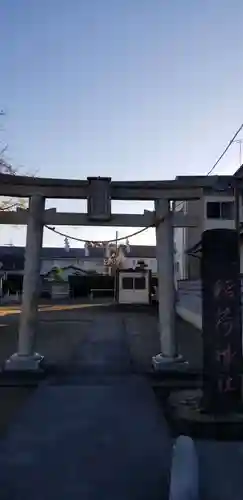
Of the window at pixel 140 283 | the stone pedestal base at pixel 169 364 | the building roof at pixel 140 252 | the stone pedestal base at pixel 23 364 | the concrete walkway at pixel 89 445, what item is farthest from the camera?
the building roof at pixel 140 252

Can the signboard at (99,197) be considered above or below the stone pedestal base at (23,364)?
above

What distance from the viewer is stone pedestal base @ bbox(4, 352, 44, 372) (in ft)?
29.2

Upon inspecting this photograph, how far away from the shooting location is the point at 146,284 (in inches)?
1329

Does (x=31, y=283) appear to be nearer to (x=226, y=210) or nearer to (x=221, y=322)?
(x=221, y=322)

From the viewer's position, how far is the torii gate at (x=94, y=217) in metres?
9.19

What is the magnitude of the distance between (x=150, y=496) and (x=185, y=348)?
838cm

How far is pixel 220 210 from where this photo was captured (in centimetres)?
2511

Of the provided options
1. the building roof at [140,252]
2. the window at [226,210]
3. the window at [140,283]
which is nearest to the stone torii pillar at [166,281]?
the window at [226,210]

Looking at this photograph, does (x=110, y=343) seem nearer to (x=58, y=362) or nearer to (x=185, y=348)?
(x=185, y=348)

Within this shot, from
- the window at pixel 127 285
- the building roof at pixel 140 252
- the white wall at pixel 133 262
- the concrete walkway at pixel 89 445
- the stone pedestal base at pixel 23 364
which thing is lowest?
the concrete walkway at pixel 89 445

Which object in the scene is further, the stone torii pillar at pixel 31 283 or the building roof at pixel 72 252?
the building roof at pixel 72 252

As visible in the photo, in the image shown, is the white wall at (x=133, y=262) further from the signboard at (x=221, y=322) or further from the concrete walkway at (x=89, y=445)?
the signboard at (x=221, y=322)

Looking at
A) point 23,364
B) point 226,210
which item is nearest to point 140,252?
point 226,210

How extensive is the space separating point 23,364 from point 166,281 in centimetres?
289
